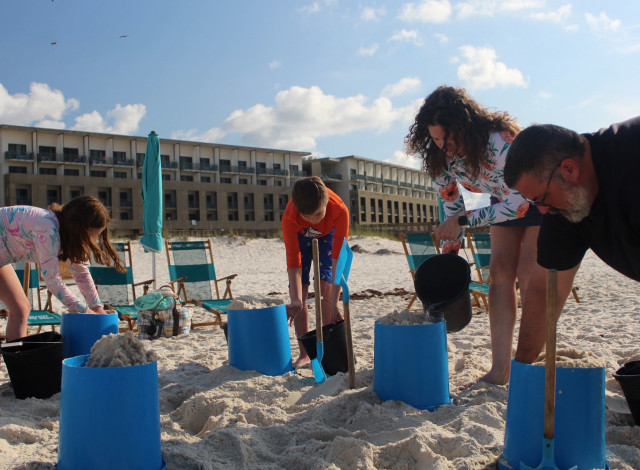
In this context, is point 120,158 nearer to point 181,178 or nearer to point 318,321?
point 181,178

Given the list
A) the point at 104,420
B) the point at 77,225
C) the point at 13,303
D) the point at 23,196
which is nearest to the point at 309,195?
the point at 77,225

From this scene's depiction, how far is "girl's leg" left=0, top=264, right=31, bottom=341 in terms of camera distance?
11.2 ft

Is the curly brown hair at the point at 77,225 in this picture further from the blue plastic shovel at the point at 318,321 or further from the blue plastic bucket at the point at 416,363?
the blue plastic bucket at the point at 416,363

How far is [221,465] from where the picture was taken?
198 cm

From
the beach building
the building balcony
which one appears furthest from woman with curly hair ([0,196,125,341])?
the building balcony

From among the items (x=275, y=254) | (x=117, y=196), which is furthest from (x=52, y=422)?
(x=117, y=196)

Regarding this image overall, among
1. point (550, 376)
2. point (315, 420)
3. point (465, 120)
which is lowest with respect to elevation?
point (315, 420)

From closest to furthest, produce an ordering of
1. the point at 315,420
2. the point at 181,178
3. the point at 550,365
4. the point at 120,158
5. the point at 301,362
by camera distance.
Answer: the point at 550,365 → the point at 315,420 → the point at 301,362 → the point at 120,158 → the point at 181,178

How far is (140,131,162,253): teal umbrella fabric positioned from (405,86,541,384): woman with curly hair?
514 centimetres

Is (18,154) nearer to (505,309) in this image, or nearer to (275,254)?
(275,254)

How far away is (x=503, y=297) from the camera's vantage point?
280 cm

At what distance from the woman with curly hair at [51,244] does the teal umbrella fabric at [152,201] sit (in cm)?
376

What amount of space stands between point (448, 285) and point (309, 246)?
1197 mm

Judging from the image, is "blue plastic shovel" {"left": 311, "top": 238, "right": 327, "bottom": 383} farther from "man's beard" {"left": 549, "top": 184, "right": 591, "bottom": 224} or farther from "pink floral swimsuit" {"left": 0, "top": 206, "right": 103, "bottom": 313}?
"pink floral swimsuit" {"left": 0, "top": 206, "right": 103, "bottom": 313}
